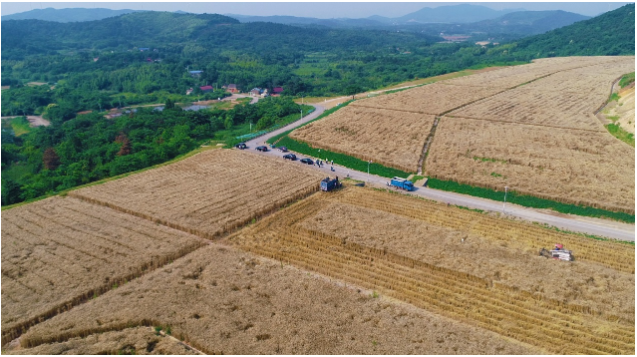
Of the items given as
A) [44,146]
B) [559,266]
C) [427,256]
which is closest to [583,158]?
[559,266]

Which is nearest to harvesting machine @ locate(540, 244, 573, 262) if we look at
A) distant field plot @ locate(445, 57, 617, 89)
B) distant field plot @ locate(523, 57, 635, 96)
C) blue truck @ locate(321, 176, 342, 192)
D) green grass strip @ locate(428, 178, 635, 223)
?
green grass strip @ locate(428, 178, 635, 223)

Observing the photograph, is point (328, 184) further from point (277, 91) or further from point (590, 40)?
point (590, 40)

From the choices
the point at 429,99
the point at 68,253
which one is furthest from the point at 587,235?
the point at 429,99

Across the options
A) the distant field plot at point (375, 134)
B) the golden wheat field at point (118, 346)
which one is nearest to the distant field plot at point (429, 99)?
the distant field plot at point (375, 134)

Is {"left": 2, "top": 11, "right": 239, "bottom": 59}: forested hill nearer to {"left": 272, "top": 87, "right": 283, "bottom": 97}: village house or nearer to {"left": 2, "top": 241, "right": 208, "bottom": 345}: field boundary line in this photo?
{"left": 272, "top": 87, "right": 283, "bottom": 97}: village house

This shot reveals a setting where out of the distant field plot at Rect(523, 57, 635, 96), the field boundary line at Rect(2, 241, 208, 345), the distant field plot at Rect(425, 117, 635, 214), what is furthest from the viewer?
the distant field plot at Rect(523, 57, 635, 96)

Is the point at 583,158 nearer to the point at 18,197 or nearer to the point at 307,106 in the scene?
the point at 307,106
